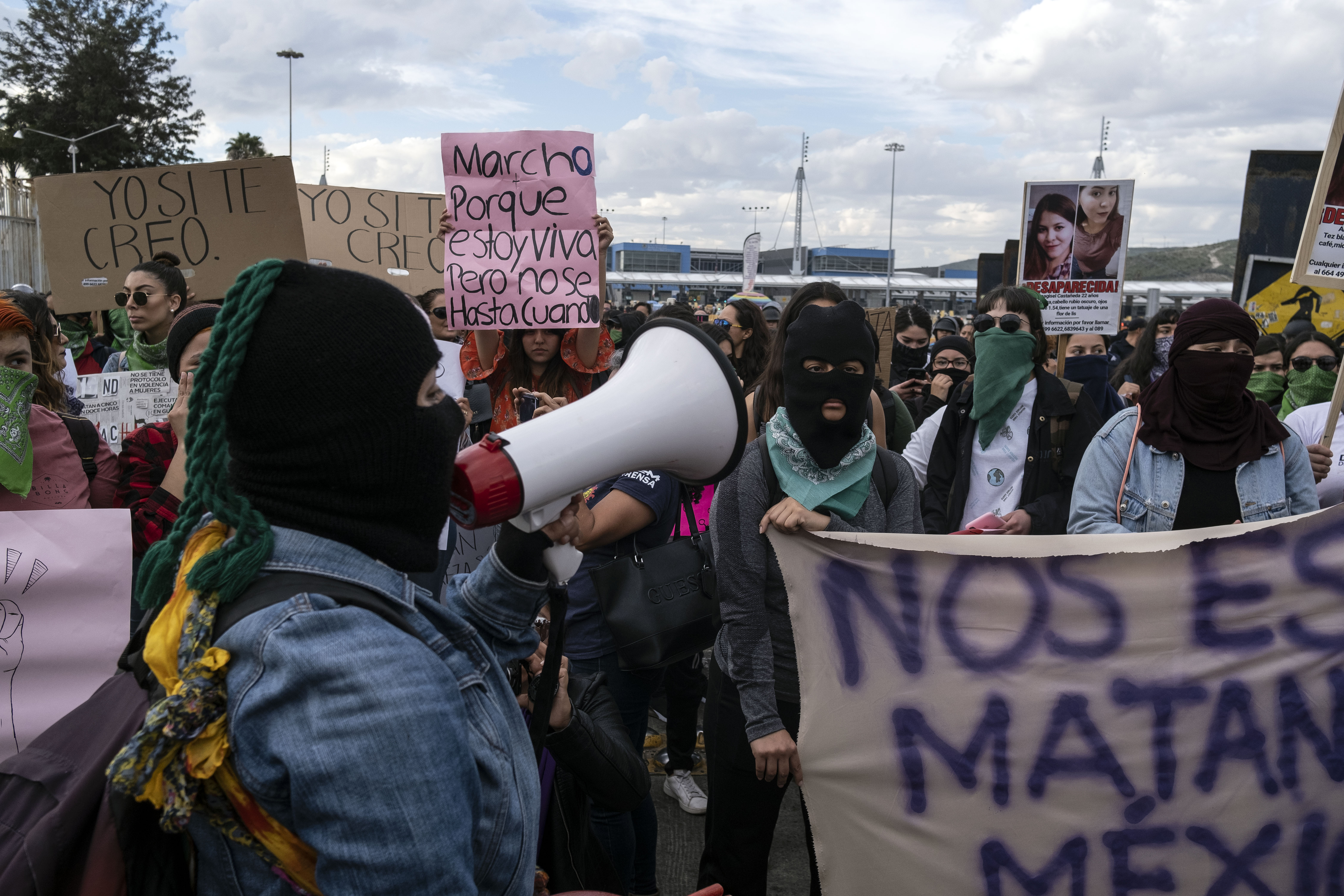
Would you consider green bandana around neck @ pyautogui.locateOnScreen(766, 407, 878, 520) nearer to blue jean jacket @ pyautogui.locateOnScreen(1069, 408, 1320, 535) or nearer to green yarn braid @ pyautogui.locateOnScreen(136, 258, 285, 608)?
blue jean jacket @ pyautogui.locateOnScreen(1069, 408, 1320, 535)

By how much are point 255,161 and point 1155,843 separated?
14.6 feet

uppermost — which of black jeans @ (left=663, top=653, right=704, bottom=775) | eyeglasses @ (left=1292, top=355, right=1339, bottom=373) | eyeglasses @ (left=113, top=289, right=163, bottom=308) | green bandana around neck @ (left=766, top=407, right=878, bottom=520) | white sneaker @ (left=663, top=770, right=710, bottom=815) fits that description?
eyeglasses @ (left=113, top=289, right=163, bottom=308)

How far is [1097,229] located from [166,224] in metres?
5.43

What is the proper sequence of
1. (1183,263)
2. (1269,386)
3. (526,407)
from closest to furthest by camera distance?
(526,407) → (1269,386) → (1183,263)

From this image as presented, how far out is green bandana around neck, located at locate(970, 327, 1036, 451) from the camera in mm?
3326

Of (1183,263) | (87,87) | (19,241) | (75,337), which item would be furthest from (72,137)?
(1183,263)

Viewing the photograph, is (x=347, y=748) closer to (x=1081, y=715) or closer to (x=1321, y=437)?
(x=1081, y=715)

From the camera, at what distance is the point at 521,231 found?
372 cm

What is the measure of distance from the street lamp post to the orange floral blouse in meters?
30.8

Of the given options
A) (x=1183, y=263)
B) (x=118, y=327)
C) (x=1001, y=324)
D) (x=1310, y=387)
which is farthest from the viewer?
(x=1183, y=263)

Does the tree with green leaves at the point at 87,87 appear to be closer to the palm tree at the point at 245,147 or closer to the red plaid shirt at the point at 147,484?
the palm tree at the point at 245,147

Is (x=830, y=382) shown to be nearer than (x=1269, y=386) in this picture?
Yes

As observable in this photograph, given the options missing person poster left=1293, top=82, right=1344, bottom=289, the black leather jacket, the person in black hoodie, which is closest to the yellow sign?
missing person poster left=1293, top=82, right=1344, bottom=289

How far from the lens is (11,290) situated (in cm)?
450
